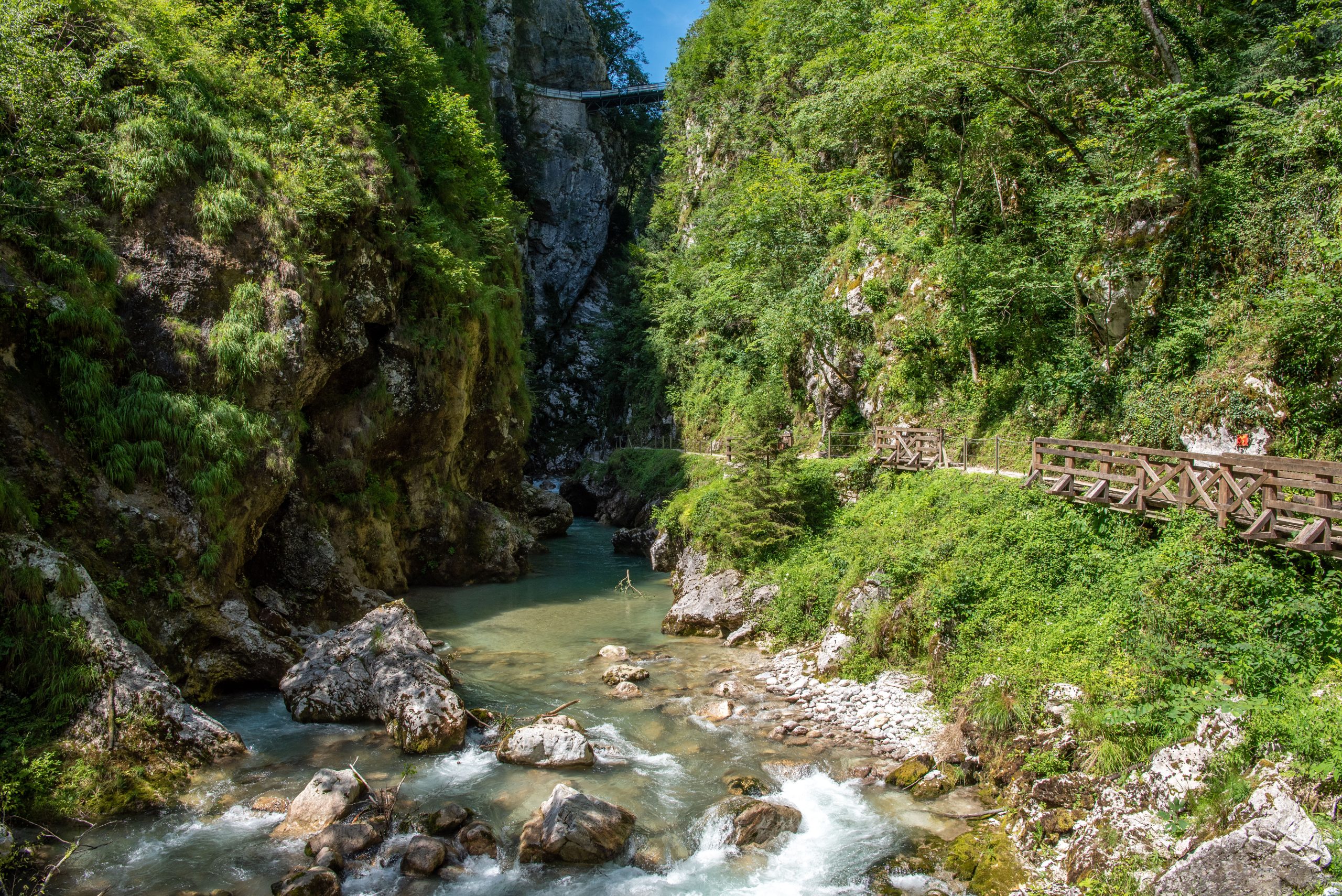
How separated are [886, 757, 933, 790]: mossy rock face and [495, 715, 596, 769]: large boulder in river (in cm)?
449

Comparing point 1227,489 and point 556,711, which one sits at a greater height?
point 1227,489

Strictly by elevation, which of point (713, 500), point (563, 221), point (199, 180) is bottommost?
point (713, 500)

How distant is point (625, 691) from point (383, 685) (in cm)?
446

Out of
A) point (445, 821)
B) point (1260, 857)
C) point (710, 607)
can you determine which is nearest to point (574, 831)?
point (445, 821)

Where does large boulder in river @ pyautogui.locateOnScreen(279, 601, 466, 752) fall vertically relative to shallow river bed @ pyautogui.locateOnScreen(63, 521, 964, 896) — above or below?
above

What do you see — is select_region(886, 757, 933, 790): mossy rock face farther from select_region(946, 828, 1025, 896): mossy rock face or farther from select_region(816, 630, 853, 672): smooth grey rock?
select_region(816, 630, 853, 672): smooth grey rock

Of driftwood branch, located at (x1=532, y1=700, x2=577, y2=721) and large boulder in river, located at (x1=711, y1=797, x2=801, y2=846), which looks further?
driftwood branch, located at (x1=532, y1=700, x2=577, y2=721)

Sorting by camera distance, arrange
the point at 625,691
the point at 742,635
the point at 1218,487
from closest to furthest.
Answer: the point at 1218,487, the point at 625,691, the point at 742,635

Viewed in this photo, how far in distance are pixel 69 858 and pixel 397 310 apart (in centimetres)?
1539

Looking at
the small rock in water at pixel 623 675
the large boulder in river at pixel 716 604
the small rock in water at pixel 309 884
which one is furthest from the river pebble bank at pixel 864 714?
the small rock in water at pixel 309 884

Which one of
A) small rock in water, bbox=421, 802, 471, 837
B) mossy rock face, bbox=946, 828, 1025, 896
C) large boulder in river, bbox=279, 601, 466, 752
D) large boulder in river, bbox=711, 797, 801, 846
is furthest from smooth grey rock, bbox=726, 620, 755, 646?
small rock in water, bbox=421, 802, 471, 837

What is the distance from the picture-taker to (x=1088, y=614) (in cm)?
1095

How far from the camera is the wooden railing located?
8.85 m

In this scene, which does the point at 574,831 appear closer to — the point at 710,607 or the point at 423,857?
the point at 423,857
